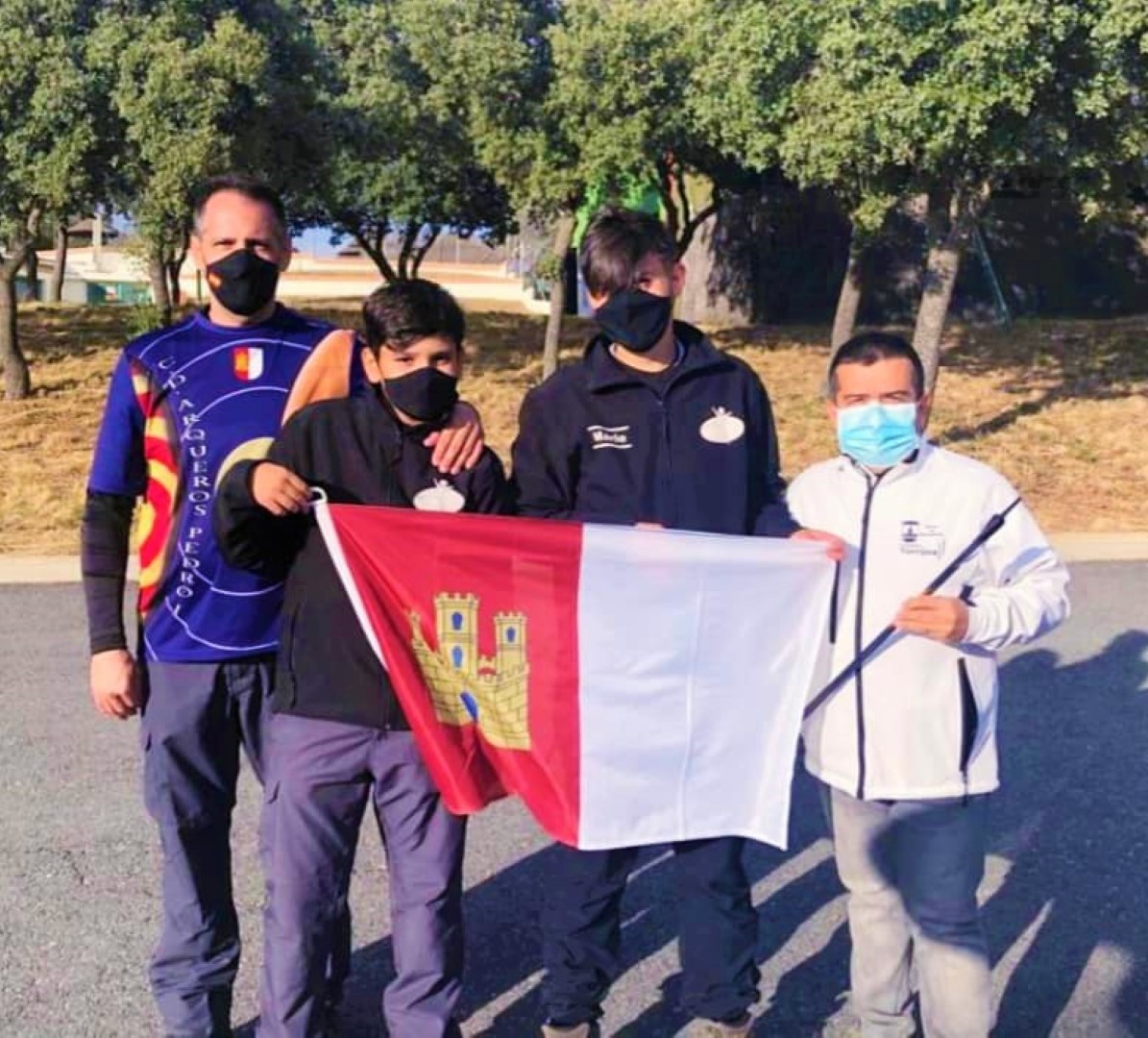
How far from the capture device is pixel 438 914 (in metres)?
3.09

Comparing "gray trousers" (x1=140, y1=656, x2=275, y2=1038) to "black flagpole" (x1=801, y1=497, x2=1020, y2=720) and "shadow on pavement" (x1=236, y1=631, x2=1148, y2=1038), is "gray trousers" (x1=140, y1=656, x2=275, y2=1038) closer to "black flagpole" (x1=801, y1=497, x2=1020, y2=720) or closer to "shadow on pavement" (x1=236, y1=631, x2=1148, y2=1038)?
"shadow on pavement" (x1=236, y1=631, x2=1148, y2=1038)

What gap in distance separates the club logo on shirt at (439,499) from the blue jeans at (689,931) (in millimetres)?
897

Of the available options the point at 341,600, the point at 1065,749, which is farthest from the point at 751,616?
the point at 1065,749

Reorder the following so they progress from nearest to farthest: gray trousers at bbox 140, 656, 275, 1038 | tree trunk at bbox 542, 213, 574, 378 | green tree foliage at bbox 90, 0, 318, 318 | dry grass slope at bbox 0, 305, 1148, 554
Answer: gray trousers at bbox 140, 656, 275, 1038, dry grass slope at bbox 0, 305, 1148, 554, green tree foliage at bbox 90, 0, 318, 318, tree trunk at bbox 542, 213, 574, 378

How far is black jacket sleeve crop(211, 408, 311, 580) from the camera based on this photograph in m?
2.98

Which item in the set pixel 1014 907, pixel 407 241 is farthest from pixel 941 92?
pixel 407 241

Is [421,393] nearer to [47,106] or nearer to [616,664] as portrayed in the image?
[616,664]

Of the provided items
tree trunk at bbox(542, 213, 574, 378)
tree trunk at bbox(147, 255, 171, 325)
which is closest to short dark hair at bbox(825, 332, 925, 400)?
tree trunk at bbox(542, 213, 574, 378)

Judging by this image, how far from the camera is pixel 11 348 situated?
55.2ft

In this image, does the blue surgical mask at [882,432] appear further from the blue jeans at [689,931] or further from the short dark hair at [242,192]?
the short dark hair at [242,192]

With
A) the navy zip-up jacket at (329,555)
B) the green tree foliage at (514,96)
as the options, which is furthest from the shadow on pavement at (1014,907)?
the green tree foliage at (514,96)

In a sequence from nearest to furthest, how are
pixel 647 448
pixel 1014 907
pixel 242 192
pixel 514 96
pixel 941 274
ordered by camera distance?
pixel 242 192, pixel 647 448, pixel 1014 907, pixel 941 274, pixel 514 96

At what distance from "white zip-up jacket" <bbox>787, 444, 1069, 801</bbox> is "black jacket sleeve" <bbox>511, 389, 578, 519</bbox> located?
0.67 m

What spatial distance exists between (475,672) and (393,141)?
19.1 meters
